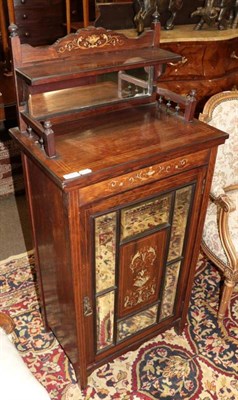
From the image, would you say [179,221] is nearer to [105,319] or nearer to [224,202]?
[224,202]

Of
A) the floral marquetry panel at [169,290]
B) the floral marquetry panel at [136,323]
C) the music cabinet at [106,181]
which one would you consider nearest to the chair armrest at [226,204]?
the music cabinet at [106,181]

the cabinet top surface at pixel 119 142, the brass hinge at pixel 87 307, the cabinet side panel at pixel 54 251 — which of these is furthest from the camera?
the brass hinge at pixel 87 307

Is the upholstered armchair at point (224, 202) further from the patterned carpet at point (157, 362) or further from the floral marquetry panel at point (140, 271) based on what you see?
the floral marquetry panel at point (140, 271)

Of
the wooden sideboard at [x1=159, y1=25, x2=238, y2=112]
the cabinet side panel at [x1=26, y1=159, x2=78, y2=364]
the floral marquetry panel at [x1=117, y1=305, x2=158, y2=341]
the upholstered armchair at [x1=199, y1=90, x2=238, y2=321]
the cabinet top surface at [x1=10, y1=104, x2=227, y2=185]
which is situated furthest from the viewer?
the wooden sideboard at [x1=159, y1=25, x2=238, y2=112]

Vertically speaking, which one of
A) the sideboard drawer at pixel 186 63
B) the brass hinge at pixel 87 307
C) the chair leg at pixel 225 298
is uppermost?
the sideboard drawer at pixel 186 63

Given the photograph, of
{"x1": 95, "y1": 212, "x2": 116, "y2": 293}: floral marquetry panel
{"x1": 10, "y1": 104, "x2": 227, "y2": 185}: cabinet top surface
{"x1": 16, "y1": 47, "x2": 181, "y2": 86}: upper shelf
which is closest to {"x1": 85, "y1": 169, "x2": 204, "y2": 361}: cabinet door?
{"x1": 95, "y1": 212, "x2": 116, "y2": 293}: floral marquetry panel

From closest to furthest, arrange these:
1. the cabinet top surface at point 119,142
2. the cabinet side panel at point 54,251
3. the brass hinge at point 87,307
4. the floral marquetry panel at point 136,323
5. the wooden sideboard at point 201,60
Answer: the cabinet top surface at point 119,142 → the cabinet side panel at point 54,251 → the brass hinge at point 87,307 → the floral marquetry panel at point 136,323 → the wooden sideboard at point 201,60

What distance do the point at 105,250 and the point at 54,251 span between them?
21 cm

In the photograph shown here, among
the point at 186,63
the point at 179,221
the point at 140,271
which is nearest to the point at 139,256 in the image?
the point at 140,271

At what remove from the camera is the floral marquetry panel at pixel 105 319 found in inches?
60.9

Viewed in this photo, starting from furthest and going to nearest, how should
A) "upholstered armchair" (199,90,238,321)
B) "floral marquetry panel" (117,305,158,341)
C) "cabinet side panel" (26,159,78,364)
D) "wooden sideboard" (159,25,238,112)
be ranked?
1. "wooden sideboard" (159,25,238,112)
2. "upholstered armchair" (199,90,238,321)
3. "floral marquetry panel" (117,305,158,341)
4. "cabinet side panel" (26,159,78,364)

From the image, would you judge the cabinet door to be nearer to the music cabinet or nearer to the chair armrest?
the music cabinet

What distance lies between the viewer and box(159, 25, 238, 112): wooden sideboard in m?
2.70

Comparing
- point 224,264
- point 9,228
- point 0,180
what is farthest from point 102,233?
point 0,180
